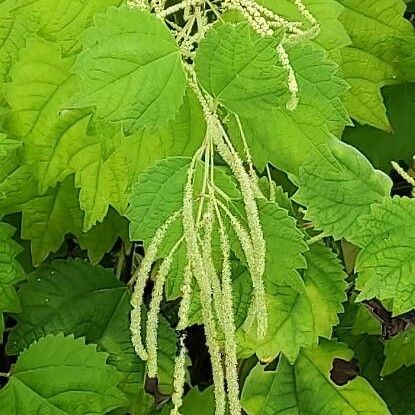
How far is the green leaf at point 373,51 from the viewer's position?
1.05m

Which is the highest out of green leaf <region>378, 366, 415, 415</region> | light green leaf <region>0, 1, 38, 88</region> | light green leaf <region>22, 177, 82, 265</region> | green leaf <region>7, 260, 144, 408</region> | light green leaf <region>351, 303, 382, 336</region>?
light green leaf <region>0, 1, 38, 88</region>

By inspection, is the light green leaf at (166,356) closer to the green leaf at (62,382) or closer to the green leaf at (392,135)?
the green leaf at (62,382)

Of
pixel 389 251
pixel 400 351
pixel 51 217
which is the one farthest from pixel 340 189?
pixel 51 217

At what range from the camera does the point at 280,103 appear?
2.30 ft

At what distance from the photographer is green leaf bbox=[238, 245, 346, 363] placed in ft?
2.97

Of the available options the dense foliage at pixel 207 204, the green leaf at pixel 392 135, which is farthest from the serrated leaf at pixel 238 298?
the green leaf at pixel 392 135

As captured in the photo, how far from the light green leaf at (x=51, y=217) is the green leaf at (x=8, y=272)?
43mm

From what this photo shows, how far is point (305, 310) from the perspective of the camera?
36.4 inches

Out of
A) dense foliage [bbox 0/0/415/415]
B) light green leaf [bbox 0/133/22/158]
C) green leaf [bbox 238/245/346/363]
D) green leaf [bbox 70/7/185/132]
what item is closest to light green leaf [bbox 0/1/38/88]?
dense foliage [bbox 0/0/415/415]

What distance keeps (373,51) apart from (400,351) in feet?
1.12

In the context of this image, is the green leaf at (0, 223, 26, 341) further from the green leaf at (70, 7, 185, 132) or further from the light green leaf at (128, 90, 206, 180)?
the green leaf at (70, 7, 185, 132)

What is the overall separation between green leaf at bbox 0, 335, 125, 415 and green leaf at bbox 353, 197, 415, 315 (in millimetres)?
288

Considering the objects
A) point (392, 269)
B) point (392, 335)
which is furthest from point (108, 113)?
point (392, 335)

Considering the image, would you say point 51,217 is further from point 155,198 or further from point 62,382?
point 155,198
